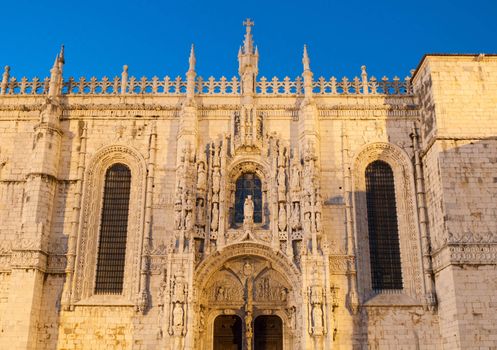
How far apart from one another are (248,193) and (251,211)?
1.34 metres

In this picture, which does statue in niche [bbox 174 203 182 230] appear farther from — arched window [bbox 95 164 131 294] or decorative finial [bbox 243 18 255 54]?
decorative finial [bbox 243 18 255 54]

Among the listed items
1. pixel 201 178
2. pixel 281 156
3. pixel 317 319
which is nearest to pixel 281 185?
pixel 281 156

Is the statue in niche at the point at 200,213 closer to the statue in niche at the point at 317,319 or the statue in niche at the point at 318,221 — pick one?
the statue in niche at the point at 318,221

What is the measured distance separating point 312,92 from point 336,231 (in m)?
6.04

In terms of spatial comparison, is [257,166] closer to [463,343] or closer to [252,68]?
[252,68]

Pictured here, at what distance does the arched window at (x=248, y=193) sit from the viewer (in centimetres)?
2231

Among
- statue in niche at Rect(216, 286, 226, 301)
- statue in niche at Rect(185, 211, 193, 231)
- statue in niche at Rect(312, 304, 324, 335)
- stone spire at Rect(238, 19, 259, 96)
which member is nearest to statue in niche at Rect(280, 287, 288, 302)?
statue in niche at Rect(312, 304, 324, 335)

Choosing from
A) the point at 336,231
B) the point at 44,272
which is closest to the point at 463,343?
the point at 336,231

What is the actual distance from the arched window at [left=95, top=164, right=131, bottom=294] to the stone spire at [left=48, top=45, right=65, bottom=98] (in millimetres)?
3935

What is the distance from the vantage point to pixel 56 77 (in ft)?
77.3

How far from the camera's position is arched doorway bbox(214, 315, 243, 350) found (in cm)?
2139

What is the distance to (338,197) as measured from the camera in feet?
72.6

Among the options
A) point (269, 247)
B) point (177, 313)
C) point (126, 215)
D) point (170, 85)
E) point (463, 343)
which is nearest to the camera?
point (463, 343)

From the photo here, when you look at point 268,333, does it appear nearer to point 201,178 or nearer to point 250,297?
point 250,297
